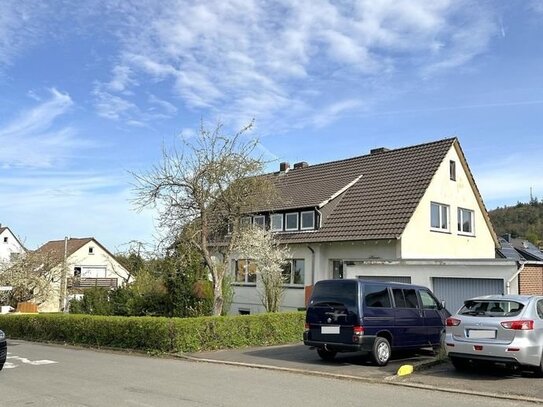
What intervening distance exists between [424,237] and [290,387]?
16926 millimetres

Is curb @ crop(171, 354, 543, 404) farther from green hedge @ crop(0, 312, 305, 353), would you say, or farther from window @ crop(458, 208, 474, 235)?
window @ crop(458, 208, 474, 235)

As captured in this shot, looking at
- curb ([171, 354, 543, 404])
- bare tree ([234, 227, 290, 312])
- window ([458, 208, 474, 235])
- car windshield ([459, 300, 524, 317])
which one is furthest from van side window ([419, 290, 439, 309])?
window ([458, 208, 474, 235])

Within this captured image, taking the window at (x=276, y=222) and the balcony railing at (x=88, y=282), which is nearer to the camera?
the window at (x=276, y=222)

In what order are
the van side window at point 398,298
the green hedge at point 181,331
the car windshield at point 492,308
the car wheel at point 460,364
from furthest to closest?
1. the green hedge at point 181,331
2. the van side window at point 398,298
3. the car wheel at point 460,364
4. the car windshield at point 492,308

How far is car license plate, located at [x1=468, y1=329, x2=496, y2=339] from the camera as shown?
11.1 m

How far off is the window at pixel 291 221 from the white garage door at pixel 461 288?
33.5ft

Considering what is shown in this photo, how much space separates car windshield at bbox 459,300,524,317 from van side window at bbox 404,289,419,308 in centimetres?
→ 257

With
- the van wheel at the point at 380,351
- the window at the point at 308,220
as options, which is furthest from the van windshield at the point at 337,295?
the window at the point at 308,220

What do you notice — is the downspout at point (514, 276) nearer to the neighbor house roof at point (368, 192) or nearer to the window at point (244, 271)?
the neighbor house roof at point (368, 192)

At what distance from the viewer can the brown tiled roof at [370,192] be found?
2577 centimetres

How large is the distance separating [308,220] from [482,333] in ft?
58.9

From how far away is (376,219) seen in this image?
85.5ft

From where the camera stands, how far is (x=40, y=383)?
11547 mm

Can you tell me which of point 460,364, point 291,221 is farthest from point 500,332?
point 291,221
